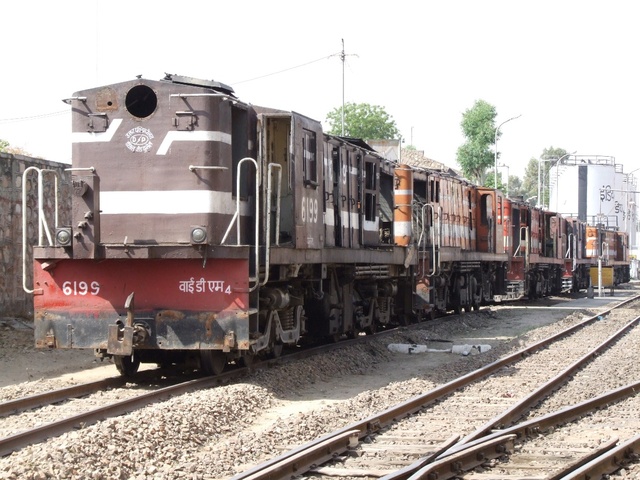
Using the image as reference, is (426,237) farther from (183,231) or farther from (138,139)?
(138,139)

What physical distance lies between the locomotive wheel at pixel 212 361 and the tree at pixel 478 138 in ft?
213

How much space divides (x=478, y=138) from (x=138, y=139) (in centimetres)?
6615

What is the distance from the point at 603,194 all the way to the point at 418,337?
63.6 meters

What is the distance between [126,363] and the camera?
10656mm

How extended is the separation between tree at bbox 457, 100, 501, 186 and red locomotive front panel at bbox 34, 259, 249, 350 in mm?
65516

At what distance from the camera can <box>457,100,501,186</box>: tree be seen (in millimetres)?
73938

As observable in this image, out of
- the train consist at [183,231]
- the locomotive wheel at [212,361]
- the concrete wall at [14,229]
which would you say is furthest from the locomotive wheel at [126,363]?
the concrete wall at [14,229]

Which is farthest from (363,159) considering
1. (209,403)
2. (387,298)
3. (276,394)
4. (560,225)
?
(560,225)

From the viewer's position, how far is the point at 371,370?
12.9 metres

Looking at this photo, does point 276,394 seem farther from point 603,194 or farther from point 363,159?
point 603,194

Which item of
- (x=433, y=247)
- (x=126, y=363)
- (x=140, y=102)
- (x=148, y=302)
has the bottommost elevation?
(x=126, y=363)

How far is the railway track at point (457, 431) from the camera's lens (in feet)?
21.6

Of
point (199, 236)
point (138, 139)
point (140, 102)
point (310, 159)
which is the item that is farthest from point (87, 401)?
point (310, 159)

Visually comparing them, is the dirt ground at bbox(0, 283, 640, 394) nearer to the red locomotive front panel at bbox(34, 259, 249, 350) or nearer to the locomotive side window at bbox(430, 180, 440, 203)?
the red locomotive front panel at bbox(34, 259, 249, 350)
